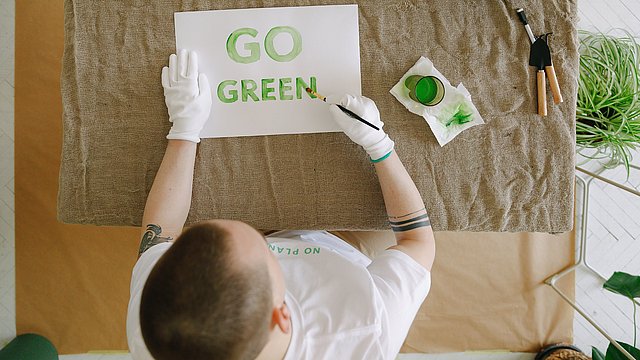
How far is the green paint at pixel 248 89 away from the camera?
94cm

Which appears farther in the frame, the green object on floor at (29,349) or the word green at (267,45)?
the green object on floor at (29,349)

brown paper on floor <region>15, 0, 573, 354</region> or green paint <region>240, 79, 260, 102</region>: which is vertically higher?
green paint <region>240, 79, 260, 102</region>

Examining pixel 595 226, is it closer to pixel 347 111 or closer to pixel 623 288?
pixel 623 288

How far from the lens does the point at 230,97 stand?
0.95 m

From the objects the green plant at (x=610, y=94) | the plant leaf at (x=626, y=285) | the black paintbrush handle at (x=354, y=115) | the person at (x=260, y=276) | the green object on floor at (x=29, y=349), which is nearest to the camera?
the person at (x=260, y=276)

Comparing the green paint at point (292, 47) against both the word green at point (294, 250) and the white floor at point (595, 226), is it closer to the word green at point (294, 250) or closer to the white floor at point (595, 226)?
the word green at point (294, 250)

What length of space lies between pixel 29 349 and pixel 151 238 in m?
0.73

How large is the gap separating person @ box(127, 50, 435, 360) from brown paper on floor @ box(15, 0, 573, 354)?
20.4 inches

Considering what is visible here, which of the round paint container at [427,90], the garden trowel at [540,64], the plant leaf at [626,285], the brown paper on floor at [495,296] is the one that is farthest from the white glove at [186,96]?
the plant leaf at [626,285]

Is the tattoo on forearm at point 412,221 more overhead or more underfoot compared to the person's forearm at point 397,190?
more underfoot

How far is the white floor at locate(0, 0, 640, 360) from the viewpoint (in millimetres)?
1454

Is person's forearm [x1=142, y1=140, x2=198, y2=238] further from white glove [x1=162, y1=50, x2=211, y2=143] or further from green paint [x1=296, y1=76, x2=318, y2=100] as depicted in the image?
green paint [x1=296, y1=76, x2=318, y2=100]

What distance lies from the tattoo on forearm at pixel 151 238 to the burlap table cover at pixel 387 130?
0.24 ft

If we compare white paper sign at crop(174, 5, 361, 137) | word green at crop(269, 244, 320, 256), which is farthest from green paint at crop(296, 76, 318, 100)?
word green at crop(269, 244, 320, 256)
